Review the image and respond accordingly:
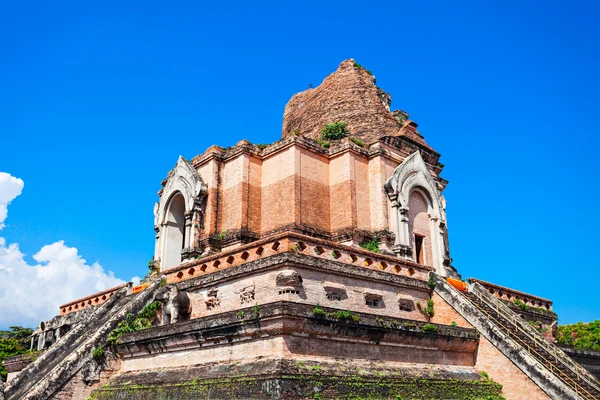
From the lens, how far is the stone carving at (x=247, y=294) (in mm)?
13586

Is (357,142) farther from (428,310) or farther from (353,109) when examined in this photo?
(428,310)

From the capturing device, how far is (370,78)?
84.8 ft

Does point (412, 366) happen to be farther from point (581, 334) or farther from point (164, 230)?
point (581, 334)

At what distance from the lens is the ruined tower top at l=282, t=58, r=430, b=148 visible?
23266mm

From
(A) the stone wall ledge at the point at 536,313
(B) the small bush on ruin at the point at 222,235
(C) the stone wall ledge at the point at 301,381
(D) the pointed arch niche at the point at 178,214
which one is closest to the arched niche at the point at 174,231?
(D) the pointed arch niche at the point at 178,214

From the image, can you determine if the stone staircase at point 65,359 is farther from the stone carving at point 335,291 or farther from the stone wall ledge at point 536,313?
the stone wall ledge at point 536,313

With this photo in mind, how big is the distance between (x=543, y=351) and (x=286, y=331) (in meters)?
7.20

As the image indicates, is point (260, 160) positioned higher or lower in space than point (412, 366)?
higher

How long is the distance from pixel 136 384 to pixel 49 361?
10.4ft

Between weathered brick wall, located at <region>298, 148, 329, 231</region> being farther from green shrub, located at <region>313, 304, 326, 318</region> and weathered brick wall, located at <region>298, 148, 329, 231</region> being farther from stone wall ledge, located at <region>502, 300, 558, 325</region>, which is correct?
green shrub, located at <region>313, 304, 326, 318</region>

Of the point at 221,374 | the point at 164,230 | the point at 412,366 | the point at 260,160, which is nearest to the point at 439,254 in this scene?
the point at 260,160

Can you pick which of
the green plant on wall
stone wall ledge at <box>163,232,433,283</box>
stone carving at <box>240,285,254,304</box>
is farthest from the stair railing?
stone carving at <box>240,285,254,304</box>

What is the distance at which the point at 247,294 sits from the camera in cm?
1370

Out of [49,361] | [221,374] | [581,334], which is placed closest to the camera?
[221,374]
